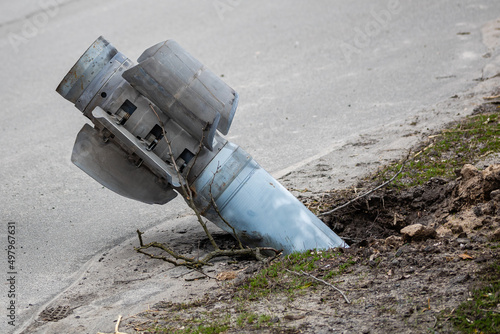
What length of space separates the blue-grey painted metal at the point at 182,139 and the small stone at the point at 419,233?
66 cm

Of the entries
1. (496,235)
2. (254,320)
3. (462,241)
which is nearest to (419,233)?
(462,241)

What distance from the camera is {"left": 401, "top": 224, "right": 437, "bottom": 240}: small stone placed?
446 cm

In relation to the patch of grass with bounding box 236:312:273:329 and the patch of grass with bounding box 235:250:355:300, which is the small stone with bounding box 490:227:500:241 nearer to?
the patch of grass with bounding box 235:250:355:300

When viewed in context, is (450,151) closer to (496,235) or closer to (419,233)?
(419,233)

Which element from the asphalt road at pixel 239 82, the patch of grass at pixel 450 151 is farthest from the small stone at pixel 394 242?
the asphalt road at pixel 239 82

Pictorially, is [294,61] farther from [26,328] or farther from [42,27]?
[26,328]

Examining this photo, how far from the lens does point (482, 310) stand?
347 cm

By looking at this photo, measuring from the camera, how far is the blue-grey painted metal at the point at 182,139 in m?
4.79

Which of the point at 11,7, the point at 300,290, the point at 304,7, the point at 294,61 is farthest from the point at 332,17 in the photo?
the point at 300,290

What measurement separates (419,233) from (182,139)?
1.98m

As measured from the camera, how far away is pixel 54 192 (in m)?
6.45

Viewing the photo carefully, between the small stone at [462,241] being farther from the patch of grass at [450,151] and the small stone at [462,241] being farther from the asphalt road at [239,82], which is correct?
the asphalt road at [239,82]

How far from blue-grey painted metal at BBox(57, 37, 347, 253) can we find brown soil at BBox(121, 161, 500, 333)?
0.44 meters

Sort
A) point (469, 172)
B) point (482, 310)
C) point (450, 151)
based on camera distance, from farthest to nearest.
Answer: point (450, 151) → point (469, 172) → point (482, 310)
